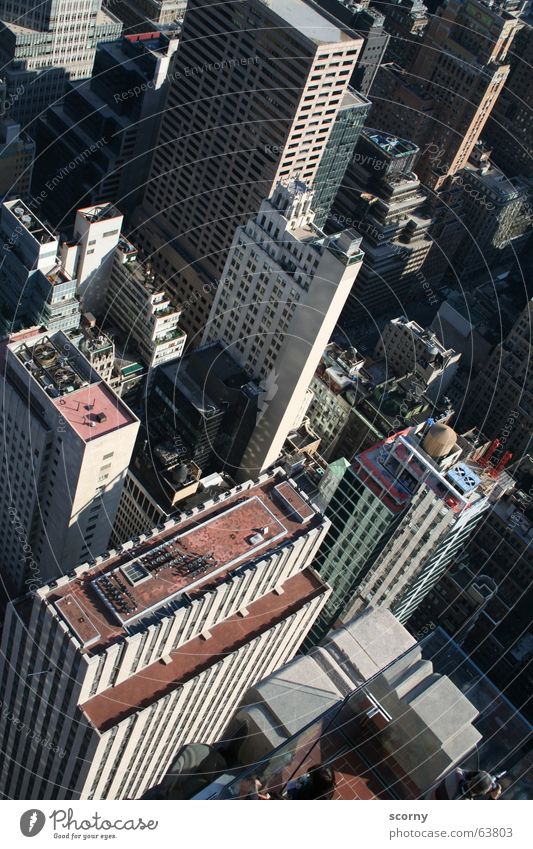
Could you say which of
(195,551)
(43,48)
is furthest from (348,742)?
(43,48)

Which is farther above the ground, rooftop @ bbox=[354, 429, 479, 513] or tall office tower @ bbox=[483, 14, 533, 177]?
rooftop @ bbox=[354, 429, 479, 513]

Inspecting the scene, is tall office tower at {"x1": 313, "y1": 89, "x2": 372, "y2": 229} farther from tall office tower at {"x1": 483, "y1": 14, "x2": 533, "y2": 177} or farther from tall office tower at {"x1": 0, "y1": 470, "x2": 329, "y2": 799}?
tall office tower at {"x1": 0, "y1": 470, "x2": 329, "y2": 799}

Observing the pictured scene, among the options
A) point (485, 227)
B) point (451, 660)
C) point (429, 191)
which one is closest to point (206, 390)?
point (451, 660)

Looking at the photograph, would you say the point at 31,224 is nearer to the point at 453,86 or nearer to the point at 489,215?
the point at 453,86
